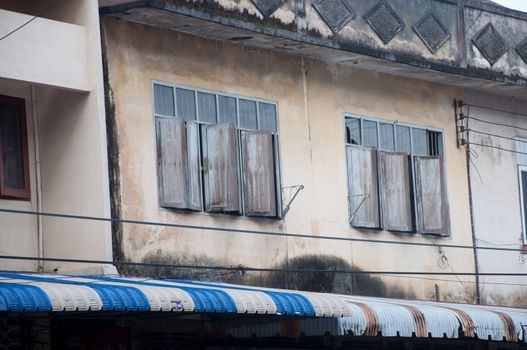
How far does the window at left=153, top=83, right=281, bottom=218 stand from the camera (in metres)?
13.9

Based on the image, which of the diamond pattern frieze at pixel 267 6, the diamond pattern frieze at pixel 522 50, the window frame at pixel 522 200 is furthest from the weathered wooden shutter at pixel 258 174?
the window frame at pixel 522 200

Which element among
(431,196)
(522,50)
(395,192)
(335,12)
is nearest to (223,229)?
(335,12)

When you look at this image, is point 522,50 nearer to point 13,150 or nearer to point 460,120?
Result: point 460,120

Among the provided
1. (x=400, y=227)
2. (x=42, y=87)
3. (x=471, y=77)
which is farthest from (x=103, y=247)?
(x=471, y=77)

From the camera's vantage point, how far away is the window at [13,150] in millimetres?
12766

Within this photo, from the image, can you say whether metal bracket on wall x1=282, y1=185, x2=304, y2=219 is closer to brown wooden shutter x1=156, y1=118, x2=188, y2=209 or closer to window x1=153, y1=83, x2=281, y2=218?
window x1=153, y1=83, x2=281, y2=218

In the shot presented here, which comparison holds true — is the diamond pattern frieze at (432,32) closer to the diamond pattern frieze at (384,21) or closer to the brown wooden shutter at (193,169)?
the diamond pattern frieze at (384,21)

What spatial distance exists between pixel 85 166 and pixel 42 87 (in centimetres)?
105

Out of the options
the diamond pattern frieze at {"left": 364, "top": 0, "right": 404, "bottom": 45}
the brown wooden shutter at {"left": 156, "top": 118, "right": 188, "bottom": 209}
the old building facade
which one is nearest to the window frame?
the old building facade

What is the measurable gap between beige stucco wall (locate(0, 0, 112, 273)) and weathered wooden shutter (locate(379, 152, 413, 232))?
466 centimetres

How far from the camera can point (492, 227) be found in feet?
58.2

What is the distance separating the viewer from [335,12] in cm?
1530

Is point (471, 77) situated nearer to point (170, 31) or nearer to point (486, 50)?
point (486, 50)

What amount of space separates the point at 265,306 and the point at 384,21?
5.40 m
